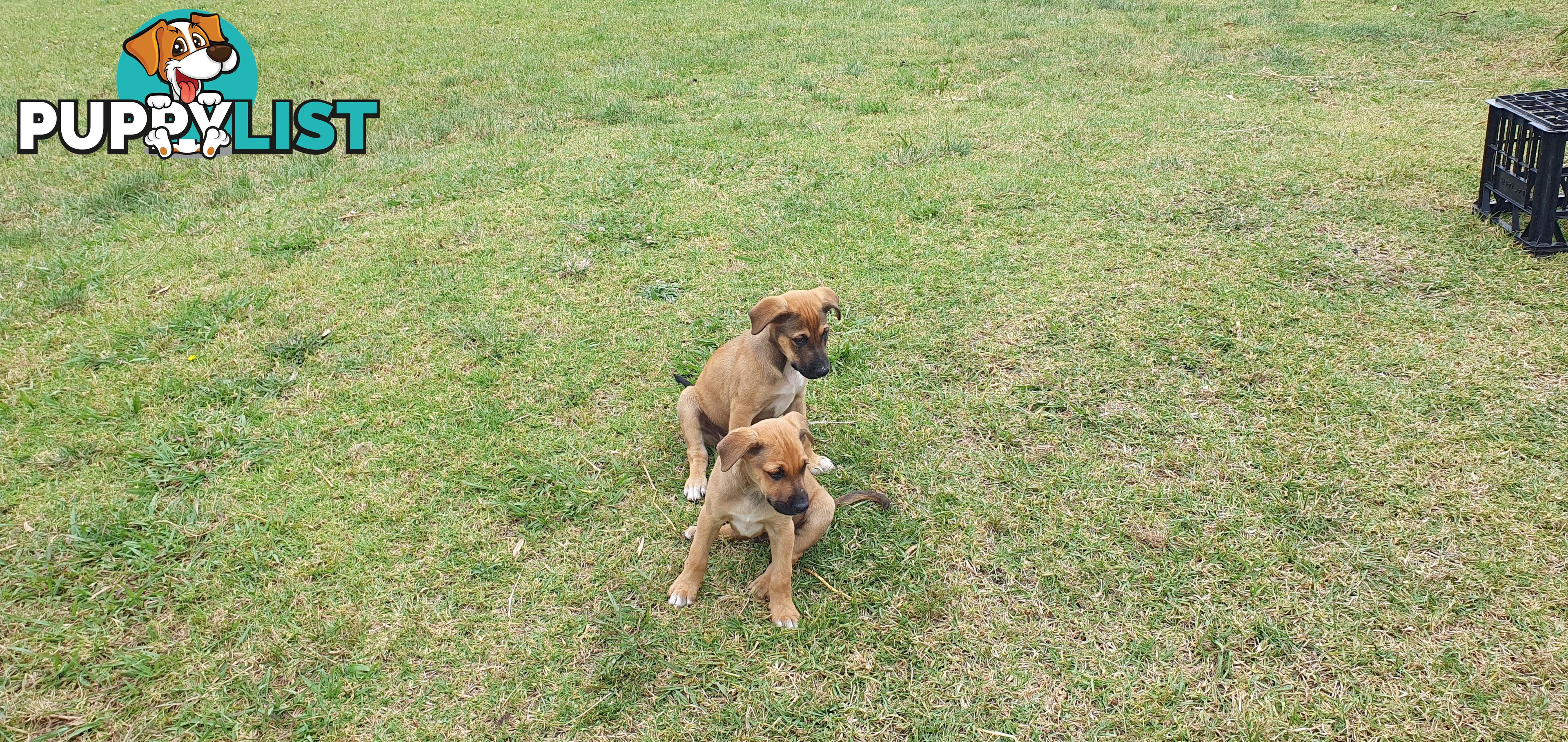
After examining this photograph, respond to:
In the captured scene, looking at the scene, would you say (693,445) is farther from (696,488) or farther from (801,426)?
(801,426)

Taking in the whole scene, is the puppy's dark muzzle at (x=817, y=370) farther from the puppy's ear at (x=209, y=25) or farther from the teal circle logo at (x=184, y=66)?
the puppy's ear at (x=209, y=25)

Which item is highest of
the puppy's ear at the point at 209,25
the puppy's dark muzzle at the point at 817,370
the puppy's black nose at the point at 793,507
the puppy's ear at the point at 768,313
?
the puppy's ear at the point at 209,25

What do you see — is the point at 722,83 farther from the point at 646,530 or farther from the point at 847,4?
the point at 646,530

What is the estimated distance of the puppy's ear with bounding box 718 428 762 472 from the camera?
11.6ft

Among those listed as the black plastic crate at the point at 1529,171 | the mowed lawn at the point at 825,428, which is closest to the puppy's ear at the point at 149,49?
the mowed lawn at the point at 825,428

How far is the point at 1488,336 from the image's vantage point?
5449 millimetres

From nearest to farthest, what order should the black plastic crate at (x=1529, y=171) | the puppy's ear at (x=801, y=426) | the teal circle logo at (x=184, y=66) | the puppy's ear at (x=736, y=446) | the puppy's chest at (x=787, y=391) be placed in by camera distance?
the puppy's ear at (x=736, y=446)
the puppy's ear at (x=801, y=426)
the puppy's chest at (x=787, y=391)
the black plastic crate at (x=1529, y=171)
the teal circle logo at (x=184, y=66)

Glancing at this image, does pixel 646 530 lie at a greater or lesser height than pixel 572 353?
lesser

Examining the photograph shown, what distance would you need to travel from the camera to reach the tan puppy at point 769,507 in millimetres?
3564

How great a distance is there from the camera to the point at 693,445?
15.3ft

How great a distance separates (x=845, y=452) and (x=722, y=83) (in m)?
7.03

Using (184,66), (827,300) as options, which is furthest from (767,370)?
(184,66)

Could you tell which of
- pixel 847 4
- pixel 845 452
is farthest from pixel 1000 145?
pixel 847 4

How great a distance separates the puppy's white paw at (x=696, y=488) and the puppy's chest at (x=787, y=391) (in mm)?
446
